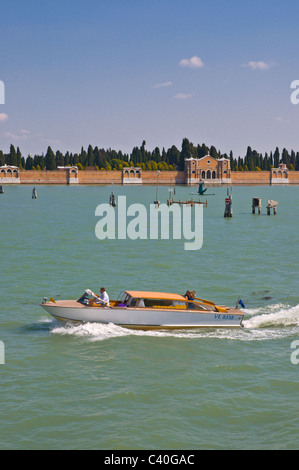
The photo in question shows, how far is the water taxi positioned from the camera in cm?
1777

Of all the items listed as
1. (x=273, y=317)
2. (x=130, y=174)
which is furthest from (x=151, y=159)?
(x=273, y=317)

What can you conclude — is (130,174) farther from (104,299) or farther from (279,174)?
(104,299)

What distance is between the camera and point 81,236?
148 ft

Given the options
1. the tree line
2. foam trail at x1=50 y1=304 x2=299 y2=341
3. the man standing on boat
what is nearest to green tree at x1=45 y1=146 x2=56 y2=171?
the tree line

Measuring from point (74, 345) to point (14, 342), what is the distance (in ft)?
6.36

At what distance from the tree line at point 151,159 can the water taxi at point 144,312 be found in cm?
14451

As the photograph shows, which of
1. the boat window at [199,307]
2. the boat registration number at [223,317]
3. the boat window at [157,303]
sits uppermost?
the boat window at [157,303]

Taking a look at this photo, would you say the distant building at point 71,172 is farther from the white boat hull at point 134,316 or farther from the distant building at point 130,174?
the white boat hull at point 134,316

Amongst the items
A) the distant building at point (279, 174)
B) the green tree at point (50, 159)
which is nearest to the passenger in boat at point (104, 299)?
the green tree at point (50, 159)

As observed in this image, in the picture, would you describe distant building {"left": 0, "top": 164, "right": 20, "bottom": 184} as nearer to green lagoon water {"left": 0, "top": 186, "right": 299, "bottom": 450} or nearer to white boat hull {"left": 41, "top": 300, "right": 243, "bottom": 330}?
green lagoon water {"left": 0, "top": 186, "right": 299, "bottom": 450}

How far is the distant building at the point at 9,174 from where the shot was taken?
152 meters

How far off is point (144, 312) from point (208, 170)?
494 ft

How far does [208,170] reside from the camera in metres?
166
